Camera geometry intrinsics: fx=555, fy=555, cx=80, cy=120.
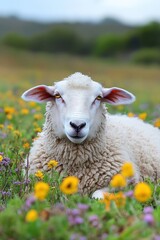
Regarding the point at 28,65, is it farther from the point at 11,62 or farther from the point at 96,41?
the point at 96,41

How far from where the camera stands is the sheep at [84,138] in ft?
17.3

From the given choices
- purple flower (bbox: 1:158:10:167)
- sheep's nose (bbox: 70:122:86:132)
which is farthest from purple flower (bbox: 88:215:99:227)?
purple flower (bbox: 1:158:10:167)

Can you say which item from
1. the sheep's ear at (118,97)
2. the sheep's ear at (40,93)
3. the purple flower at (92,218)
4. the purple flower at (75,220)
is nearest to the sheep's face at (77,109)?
the sheep's ear at (40,93)

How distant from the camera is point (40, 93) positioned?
18.8 feet

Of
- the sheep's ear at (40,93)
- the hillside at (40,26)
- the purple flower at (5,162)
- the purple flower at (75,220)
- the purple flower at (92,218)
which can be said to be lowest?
the hillside at (40,26)

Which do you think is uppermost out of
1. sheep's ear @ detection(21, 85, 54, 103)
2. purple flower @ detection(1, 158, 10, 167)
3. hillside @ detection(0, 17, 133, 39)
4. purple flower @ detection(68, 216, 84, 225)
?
purple flower @ detection(68, 216, 84, 225)

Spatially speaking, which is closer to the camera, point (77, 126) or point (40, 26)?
point (77, 126)

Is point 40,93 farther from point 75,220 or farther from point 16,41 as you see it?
point 16,41

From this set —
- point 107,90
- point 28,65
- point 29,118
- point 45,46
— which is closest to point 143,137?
point 107,90

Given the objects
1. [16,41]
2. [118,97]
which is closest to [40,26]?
[16,41]

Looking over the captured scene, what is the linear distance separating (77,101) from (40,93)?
660mm

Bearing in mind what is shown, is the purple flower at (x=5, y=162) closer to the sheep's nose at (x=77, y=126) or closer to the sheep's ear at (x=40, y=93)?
the sheep's nose at (x=77, y=126)

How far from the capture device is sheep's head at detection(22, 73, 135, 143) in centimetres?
498

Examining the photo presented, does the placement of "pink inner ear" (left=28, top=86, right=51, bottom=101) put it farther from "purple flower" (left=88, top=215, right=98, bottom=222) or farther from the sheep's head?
"purple flower" (left=88, top=215, right=98, bottom=222)
